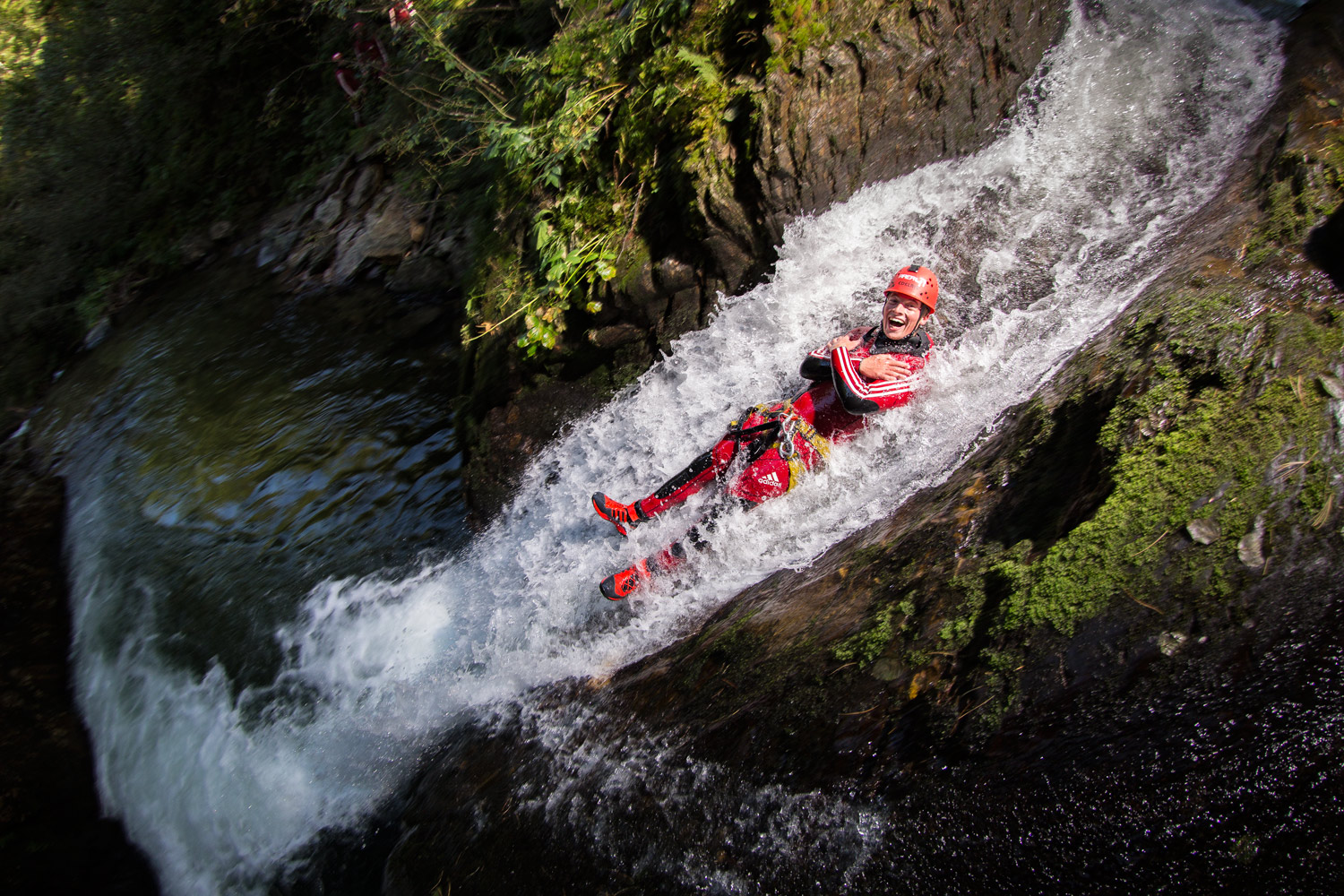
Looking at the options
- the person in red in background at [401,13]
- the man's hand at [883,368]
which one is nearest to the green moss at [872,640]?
the man's hand at [883,368]

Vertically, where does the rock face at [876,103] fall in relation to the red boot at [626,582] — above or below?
above

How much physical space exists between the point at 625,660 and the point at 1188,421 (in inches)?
118

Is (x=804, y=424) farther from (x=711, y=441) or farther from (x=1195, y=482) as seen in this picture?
(x=1195, y=482)

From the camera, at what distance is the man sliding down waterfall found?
418 cm

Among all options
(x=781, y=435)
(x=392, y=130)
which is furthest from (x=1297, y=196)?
(x=392, y=130)

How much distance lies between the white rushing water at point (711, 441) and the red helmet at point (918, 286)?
1.54 ft

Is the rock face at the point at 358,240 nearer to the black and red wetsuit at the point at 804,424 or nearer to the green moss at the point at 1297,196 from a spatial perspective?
the black and red wetsuit at the point at 804,424

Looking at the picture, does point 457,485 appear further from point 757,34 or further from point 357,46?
point 357,46

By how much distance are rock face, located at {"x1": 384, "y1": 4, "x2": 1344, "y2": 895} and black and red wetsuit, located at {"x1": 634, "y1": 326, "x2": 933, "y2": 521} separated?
0.67 metres

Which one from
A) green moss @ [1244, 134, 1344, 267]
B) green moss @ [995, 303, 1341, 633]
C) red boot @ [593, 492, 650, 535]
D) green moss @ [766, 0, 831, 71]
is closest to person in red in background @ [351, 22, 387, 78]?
green moss @ [766, 0, 831, 71]

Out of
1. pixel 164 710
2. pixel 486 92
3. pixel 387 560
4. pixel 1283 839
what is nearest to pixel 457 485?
pixel 387 560

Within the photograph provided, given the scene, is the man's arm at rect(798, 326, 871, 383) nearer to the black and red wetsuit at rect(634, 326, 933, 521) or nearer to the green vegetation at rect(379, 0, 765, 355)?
the black and red wetsuit at rect(634, 326, 933, 521)

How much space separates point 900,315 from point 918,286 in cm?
19

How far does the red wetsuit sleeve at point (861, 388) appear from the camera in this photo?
163 inches
